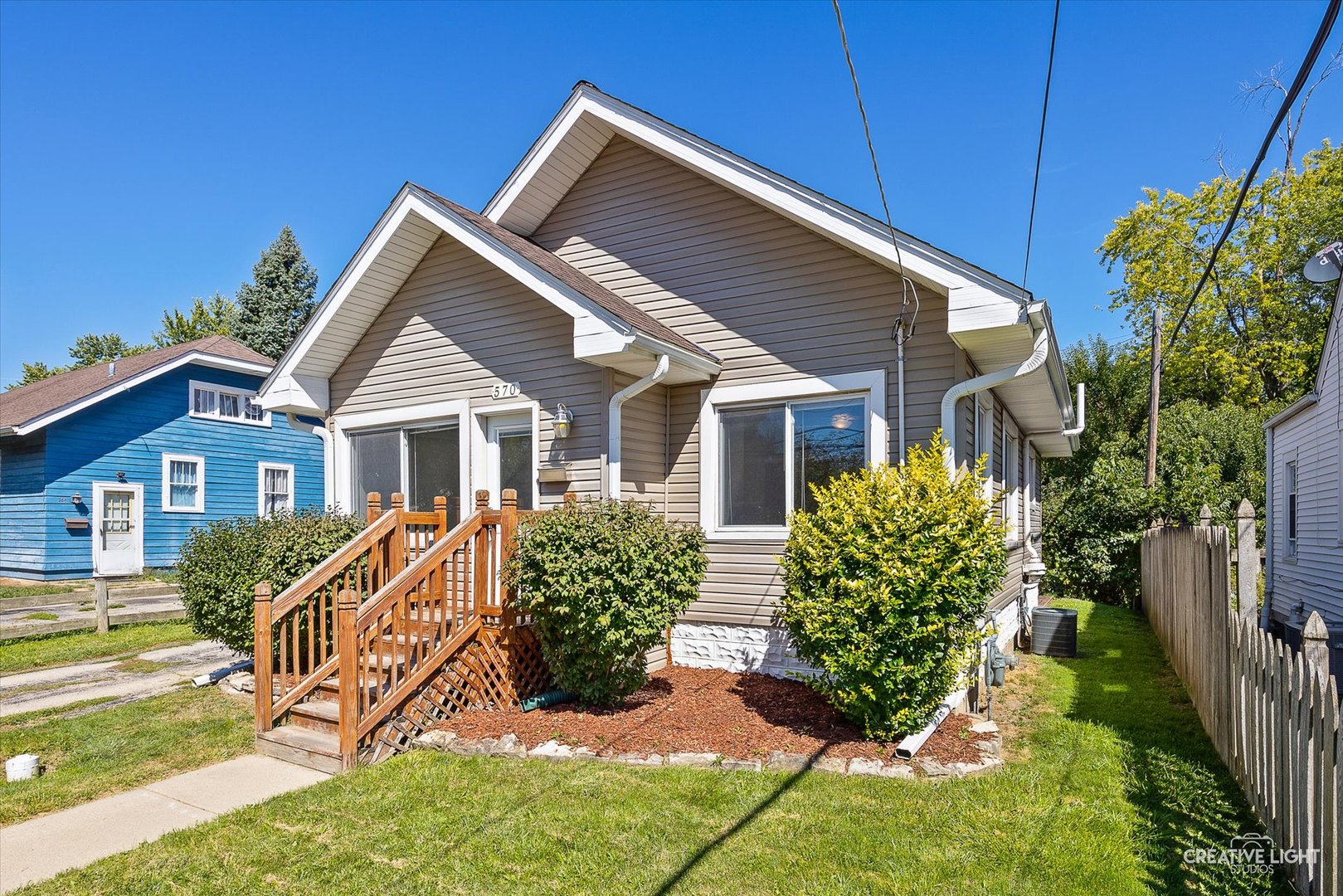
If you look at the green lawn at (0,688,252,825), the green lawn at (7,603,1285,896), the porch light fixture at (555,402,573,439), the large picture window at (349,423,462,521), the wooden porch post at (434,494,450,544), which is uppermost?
the porch light fixture at (555,402,573,439)

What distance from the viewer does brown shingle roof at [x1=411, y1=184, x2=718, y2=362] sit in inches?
278

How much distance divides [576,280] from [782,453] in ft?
8.99

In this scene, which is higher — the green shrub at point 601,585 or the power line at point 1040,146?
the power line at point 1040,146

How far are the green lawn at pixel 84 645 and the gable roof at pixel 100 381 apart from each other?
7869mm

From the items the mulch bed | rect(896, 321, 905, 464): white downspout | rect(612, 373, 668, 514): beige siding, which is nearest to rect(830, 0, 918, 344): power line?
rect(896, 321, 905, 464): white downspout

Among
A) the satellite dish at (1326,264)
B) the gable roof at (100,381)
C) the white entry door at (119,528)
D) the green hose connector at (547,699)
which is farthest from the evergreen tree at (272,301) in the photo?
the satellite dish at (1326,264)

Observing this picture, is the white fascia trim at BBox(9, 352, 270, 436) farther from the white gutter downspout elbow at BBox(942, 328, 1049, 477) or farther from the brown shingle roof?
the white gutter downspout elbow at BBox(942, 328, 1049, 477)

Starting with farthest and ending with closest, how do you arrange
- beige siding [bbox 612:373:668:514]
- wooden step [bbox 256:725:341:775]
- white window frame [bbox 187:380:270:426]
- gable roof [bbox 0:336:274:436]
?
white window frame [bbox 187:380:270:426] → gable roof [bbox 0:336:274:436] → beige siding [bbox 612:373:668:514] → wooden step [bbox 256:725:341:775]

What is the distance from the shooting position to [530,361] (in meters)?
7.56

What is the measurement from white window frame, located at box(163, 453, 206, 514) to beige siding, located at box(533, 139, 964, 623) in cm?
1561

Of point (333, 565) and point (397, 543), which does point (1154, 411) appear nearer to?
point (397, 543)

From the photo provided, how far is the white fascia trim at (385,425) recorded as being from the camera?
7961 mm

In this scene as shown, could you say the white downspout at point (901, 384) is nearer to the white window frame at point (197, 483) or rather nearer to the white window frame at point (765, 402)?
the white window frame at point (765, 402)

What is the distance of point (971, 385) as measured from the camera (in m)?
6.32
